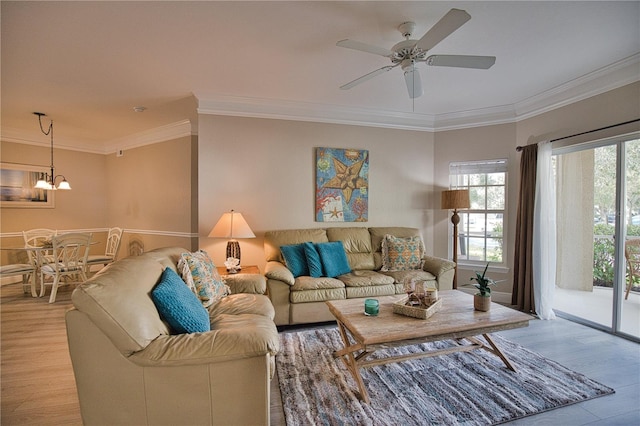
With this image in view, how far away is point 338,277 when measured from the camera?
3502mm

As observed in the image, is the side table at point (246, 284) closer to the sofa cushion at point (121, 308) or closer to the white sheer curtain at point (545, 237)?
the sofa cushion at point (121, 308)

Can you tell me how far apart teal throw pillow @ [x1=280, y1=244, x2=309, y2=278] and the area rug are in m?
0.96

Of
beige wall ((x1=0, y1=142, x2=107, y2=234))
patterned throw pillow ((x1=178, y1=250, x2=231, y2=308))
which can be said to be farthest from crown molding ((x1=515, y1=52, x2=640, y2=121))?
beige wall ((x1=0, y1=142, x2=107, y2=234))

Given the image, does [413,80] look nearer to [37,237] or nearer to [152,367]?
[152,367]

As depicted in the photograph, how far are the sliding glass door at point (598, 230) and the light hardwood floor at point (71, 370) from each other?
0.34m

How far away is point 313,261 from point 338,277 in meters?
0.35

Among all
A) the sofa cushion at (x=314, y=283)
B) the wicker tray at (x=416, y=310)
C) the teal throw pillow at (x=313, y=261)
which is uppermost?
the teal throw pillow at (x=313, y=261)

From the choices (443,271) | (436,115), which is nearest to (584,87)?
(436,115)

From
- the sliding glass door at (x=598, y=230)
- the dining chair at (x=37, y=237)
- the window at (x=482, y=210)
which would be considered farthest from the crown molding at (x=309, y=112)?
the dining chair at (x=37, y=237)

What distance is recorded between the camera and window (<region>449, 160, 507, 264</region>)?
4309mm

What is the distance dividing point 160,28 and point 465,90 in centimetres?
329

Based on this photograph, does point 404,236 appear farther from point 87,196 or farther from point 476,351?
point 87,196

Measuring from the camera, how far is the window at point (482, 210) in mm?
4309

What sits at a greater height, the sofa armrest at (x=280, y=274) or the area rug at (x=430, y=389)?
the sofa armrest at (x=280, y=274)
